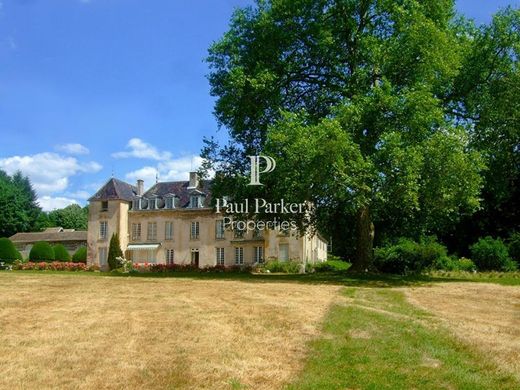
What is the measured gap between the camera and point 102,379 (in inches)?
262

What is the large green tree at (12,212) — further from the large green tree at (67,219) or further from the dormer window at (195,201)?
the dormer window at (195,201)

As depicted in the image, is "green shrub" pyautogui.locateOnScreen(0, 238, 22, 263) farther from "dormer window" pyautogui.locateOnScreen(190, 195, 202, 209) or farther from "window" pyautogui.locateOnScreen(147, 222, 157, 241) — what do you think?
"dormer window" pyautogui.locateOnScreen(190, 195, 202, 209)

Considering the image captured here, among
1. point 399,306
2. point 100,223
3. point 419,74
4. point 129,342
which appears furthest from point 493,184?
point 100,223

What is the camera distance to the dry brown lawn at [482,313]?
25.2 feet

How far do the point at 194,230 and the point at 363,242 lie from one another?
2196 cm

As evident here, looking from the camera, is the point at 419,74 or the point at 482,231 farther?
the point at 482,231

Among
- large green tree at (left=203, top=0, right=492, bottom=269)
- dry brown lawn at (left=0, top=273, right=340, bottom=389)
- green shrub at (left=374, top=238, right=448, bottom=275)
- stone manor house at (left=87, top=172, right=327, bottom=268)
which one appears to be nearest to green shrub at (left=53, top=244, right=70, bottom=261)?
stone manor house at (left=87, top=172, right=327, bottom=268)

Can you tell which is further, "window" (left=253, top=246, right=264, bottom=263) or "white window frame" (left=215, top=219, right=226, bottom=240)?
"white window frame" (left=215, top=219, right=226, bottom=240)

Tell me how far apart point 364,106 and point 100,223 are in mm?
30500

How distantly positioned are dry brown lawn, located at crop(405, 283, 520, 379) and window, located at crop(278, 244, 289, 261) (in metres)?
20.7

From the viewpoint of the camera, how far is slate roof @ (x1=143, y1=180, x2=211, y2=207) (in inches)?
1767

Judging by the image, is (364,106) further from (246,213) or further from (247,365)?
(247,365)

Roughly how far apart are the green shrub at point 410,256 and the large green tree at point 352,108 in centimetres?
155

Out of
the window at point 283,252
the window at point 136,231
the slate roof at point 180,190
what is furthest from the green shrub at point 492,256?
the window at point 136,231
